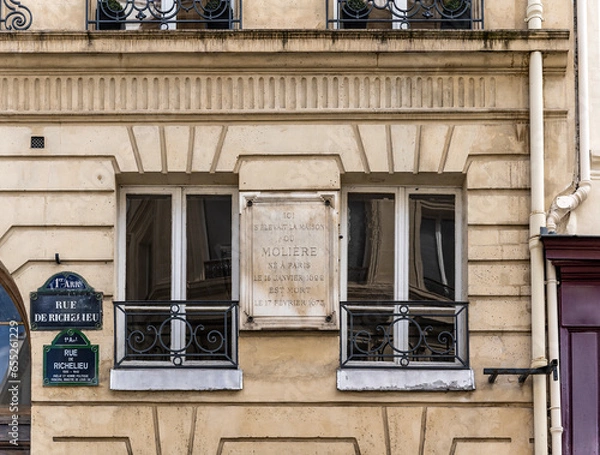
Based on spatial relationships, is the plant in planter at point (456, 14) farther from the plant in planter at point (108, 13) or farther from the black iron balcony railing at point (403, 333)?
the plant in planter at point (108, 13)

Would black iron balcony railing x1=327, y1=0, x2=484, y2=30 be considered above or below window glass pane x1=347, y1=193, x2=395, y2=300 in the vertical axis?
above

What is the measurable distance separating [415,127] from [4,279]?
13.4 ft

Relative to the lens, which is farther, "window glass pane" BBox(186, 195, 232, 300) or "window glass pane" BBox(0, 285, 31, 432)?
"window glass pane" BBox(0, 285, 31, 432)

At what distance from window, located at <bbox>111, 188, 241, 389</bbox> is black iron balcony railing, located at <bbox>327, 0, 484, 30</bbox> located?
1.98 m

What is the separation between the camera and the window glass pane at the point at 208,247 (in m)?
11.6

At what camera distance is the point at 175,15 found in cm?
1179

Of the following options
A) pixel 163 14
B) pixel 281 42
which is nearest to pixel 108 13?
pixel 163 14

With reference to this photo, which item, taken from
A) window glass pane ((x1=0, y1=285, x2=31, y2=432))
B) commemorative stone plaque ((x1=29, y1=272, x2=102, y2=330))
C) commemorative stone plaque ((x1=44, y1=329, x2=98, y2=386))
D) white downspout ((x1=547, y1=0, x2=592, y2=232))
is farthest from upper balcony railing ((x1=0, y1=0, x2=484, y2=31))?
commemorative stone plaque ((x1=44, y1=329, x2=98, y2=386))

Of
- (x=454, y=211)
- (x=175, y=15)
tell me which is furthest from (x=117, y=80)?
(x=454, y=211)

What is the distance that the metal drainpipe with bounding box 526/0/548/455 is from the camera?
1105cm

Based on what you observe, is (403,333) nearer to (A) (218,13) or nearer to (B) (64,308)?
(B) (64,308)

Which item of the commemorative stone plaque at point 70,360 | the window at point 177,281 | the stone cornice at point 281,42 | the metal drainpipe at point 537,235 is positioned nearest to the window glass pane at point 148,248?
the window at point 177,281

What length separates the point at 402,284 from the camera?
11602mm

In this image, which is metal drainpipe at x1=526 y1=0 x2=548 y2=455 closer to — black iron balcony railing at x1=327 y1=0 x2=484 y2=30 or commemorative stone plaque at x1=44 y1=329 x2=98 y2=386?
black iron balcony railing at x1=327 y1=0 x2=484 y2=30
